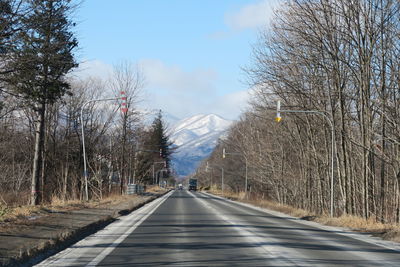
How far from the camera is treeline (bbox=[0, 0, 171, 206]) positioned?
1416cm

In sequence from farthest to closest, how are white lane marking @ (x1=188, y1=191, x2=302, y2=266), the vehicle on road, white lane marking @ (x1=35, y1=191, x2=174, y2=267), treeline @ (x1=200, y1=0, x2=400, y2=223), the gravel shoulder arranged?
the vehicle on road
treeline @ (x1=200, y1=0, x2=400, y2=223)
white lane marking @ (x1=188, y1=191, x2=302, y2=266)
the gravel shoulder
white lane marking @ (x1=35, y1=191, x2=174, y2=267)

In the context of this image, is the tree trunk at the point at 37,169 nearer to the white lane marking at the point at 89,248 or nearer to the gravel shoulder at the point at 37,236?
the gravel shoulder at the point at 37,236

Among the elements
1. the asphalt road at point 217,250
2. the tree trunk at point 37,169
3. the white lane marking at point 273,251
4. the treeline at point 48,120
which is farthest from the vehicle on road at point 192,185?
the white lane marking at point 273,251

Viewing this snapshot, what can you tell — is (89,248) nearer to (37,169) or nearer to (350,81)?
(37,169)

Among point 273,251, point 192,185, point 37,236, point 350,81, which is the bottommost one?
point 192,185

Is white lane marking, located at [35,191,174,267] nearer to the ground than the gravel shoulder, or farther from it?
nearer to the ground

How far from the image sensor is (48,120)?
48594 millimetres

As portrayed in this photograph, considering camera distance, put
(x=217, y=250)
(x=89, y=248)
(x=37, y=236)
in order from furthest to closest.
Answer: (x=37, y=236) → (x=89, y=248) → (x=217, y=250)

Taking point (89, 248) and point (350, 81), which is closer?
point (89, 248)

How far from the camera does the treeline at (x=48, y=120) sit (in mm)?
14164

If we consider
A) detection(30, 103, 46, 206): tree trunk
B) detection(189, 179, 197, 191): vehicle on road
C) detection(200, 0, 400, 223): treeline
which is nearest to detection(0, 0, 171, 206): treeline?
detection(30, 103, 46, 206): tree trunk

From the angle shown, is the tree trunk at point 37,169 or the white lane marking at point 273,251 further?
the tree trunk at point 37,169

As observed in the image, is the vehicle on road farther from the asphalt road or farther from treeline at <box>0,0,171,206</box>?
the asphalt road

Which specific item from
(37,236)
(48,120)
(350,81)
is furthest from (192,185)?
(37,236)
